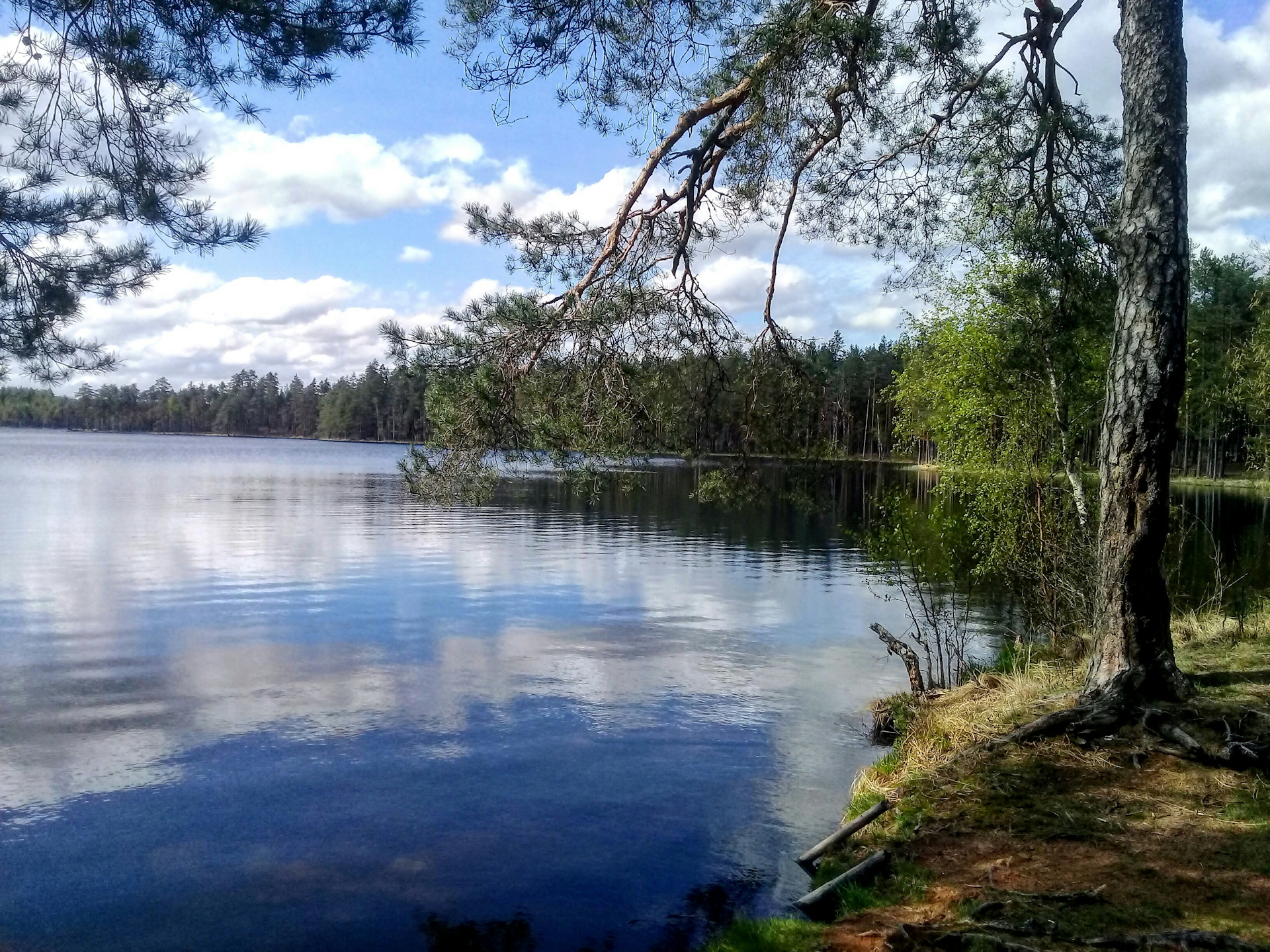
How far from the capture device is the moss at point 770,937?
5844mm

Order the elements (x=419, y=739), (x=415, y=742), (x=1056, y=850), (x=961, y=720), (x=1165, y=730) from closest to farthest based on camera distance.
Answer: (x=1056, y=850) < (x=1165, y=730) < (x=961, y=720) < (x=415, y=742) < (x=419, y=739)

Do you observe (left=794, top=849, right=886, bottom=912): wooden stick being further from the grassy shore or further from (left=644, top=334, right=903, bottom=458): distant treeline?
(left=644, top=334, right=903, bottom=458): distant treeline

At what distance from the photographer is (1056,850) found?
6145 mm

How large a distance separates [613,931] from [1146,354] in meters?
5.98

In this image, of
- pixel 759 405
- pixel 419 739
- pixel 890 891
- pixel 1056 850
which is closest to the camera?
pixel 1056 850

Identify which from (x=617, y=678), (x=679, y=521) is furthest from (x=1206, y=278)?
(x=617, y=678)

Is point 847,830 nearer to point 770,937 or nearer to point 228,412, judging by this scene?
point 770,937

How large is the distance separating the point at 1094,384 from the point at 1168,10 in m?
7.63

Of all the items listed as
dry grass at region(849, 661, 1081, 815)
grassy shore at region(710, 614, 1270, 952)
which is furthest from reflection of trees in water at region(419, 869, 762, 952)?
dry grass at region(849, 661, 1081, 815)

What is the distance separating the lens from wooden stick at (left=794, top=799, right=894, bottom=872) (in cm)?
752

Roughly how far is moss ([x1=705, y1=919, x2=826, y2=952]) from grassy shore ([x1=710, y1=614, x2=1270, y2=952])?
2 centimetres

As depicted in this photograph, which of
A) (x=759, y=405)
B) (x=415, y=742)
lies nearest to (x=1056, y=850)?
(x=759, y=405)

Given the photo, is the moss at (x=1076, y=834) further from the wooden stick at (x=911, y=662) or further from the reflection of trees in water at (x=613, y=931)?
the wooden stick at (x=911, y=662)

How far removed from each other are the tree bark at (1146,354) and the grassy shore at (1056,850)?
697 millimetres
